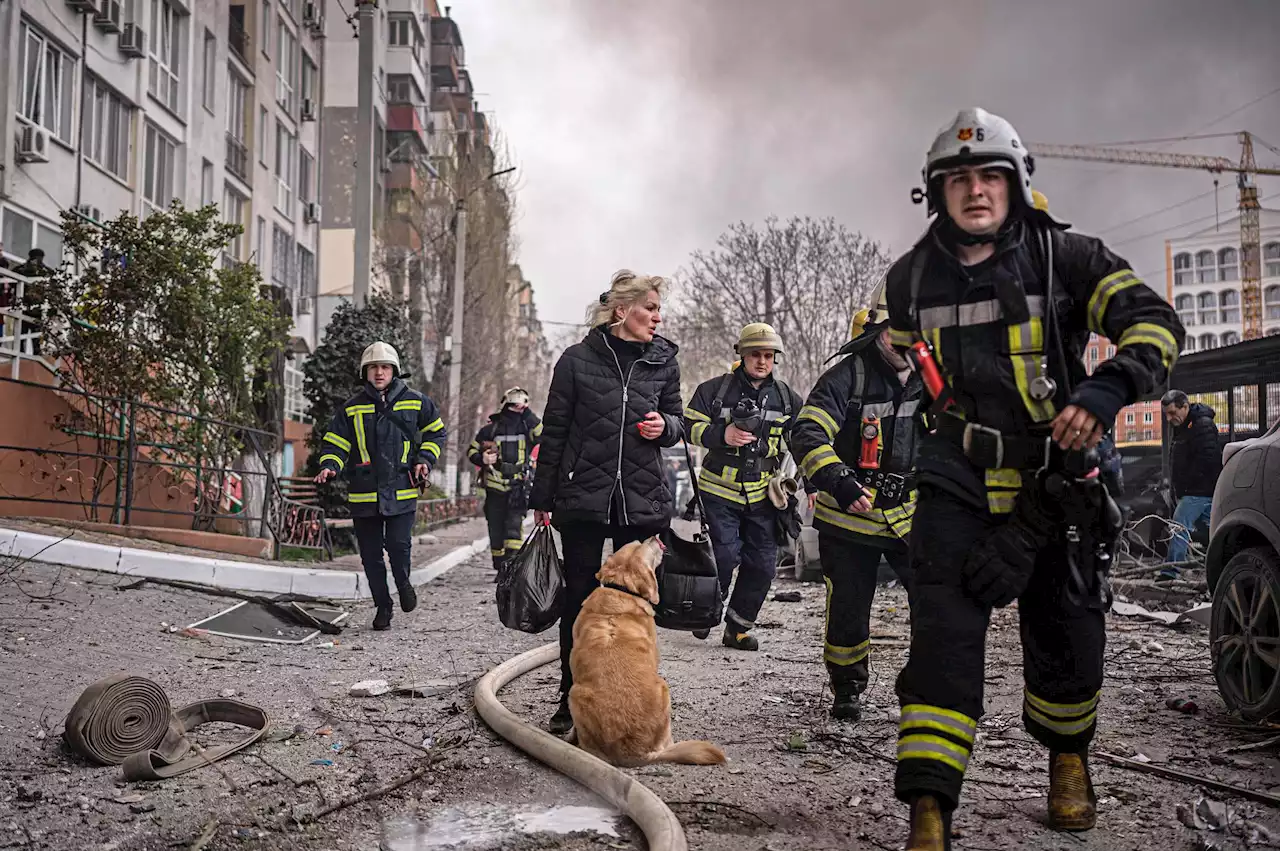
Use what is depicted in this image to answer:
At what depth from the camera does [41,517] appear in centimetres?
1109

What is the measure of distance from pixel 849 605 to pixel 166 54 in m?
21.8

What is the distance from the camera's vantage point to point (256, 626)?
8.45m

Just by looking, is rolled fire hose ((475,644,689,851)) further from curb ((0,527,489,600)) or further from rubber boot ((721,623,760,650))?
curb ((0,527,489,600))

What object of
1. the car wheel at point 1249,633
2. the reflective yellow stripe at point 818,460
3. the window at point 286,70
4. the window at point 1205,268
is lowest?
the car wheel at point 1249,633

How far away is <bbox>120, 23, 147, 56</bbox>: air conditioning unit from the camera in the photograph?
19766mm

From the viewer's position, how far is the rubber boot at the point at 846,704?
540cm

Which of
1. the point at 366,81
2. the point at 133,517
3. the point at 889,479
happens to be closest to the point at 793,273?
the point at 366,81

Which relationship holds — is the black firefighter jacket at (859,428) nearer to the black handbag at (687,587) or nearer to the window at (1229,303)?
the black handbag at (687,587)

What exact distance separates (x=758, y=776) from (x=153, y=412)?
34.6ft

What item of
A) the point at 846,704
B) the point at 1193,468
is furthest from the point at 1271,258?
the point at 846,704

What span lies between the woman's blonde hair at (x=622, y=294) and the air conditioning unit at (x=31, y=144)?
46.5 ft

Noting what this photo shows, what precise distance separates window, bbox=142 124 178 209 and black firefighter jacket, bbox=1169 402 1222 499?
18.1 metres

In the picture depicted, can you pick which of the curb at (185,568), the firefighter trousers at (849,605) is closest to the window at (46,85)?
the curb at (185,568)

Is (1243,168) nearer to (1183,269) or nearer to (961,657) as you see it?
(1183,269)
